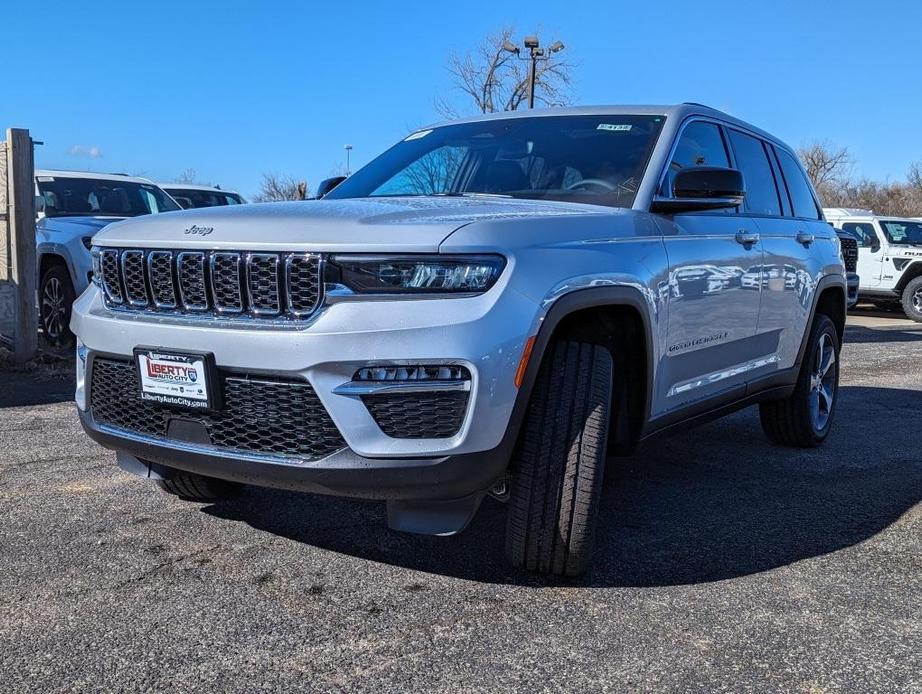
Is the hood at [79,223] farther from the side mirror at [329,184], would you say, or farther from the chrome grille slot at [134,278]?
the chrome grille slot at [134,278]

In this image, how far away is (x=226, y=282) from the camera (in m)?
2.93

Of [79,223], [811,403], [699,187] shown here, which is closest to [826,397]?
[811,403]

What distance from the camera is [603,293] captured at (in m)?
3.19

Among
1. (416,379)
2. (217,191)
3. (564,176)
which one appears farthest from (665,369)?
(217,191)

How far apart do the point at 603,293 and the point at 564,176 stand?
3.25 ft

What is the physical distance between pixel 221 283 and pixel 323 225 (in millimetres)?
370

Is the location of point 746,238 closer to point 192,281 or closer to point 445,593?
point 445,593

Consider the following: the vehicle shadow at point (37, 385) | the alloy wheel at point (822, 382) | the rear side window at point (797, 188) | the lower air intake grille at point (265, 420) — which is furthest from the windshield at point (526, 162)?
the vehicle shadow at point (37, 385)

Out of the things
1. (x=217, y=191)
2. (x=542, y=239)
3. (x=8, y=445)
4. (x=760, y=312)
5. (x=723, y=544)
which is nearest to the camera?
(x=542, y=239)

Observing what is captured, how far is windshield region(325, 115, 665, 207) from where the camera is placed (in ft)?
12.9

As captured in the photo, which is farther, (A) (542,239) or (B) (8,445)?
(B) (8,445)

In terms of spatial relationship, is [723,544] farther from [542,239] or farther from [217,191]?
[217,191]

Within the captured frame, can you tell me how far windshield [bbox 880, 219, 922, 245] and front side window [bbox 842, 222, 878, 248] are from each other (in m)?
0.21

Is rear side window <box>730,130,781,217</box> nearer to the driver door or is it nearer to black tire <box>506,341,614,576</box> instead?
the driver door
